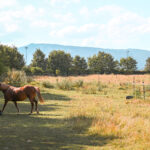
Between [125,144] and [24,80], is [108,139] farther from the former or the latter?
[24,80]

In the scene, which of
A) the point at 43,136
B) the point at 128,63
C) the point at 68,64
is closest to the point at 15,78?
the point at 43,136

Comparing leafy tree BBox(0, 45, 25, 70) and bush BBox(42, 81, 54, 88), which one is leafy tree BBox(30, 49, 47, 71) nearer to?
leafy tree BBox(0, 45, 25, 70)

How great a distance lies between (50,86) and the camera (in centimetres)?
2784

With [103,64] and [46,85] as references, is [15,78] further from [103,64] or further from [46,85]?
[103,64]

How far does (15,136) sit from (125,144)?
2946 mm

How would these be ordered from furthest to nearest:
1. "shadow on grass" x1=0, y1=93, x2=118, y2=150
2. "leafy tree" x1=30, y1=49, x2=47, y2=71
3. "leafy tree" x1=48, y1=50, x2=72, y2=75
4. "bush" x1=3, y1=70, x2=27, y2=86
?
"leafy tree" x1=48, y1=50, x2=72, y2=75, "leafy tree" x1=30, y1=49, x2=47, y2=71, "bush" x1=3, y1=70, x2=27, y2=86, "shadow on grass" x1=0, y1=93, x2=118, y2=150

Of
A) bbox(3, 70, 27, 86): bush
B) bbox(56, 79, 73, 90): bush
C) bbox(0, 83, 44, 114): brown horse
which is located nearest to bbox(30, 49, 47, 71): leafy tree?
bbox(56, 79, 73, 90): bush

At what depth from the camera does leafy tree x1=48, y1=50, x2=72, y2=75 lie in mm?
72750

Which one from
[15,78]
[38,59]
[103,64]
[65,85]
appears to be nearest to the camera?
[15,78]

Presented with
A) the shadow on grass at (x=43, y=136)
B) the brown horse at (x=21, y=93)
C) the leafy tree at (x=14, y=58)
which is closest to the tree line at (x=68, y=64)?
the leafy tree at (x=14, y=58)

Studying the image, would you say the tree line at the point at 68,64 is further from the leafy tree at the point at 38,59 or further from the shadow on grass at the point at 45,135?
the shadow on grass at the point at 45,135

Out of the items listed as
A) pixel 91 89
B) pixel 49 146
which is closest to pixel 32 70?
pixel 91 89

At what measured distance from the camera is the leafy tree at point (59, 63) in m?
72.8

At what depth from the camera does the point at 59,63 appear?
73.1m
